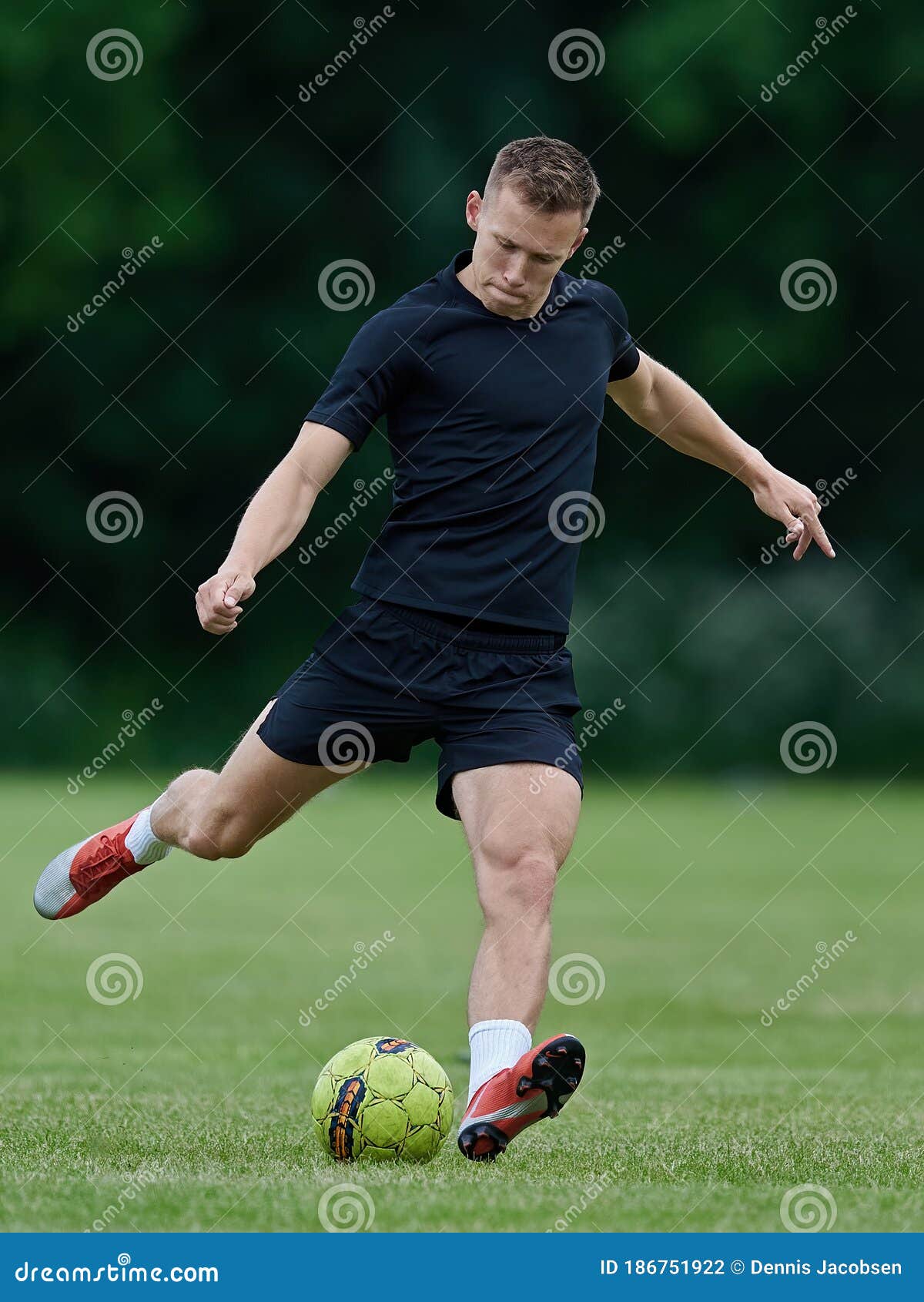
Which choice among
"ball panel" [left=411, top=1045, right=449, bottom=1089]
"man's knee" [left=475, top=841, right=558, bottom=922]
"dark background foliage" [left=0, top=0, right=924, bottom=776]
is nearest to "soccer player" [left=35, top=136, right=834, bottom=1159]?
"man's knee" [left=475, top=841, right=558, bottom=922]

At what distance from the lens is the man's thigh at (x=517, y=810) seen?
4.71 m

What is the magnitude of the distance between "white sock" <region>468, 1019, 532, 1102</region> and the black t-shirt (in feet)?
3.57

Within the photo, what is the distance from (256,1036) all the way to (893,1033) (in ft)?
9.40

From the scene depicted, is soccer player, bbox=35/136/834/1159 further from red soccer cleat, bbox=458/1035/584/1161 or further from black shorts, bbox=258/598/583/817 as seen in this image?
red soccer cleat, bbox=458/1035/584/1161

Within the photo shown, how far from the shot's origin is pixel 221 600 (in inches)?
170

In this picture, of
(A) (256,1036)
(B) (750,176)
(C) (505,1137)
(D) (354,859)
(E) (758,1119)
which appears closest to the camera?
(C) (505,1137)

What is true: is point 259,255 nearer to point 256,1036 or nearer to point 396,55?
point 396,55

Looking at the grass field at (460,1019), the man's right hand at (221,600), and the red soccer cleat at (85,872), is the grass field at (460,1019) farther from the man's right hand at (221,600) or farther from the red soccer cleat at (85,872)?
the man's right hand at (221,600)

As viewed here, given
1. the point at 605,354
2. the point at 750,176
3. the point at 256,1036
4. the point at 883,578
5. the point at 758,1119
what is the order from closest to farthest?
the point at 605,354 → the point at 758,1119 → the point at 256,1036 → the point at 883,578 → the point at 750,176

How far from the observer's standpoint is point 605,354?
5.24 meters

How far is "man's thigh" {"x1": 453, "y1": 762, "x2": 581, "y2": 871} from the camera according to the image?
15.5 ft

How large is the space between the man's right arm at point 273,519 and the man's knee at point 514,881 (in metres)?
0.93

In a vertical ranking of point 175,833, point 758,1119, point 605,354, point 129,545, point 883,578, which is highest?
point 883,578

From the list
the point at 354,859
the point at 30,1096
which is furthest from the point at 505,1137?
the point at 354,859
